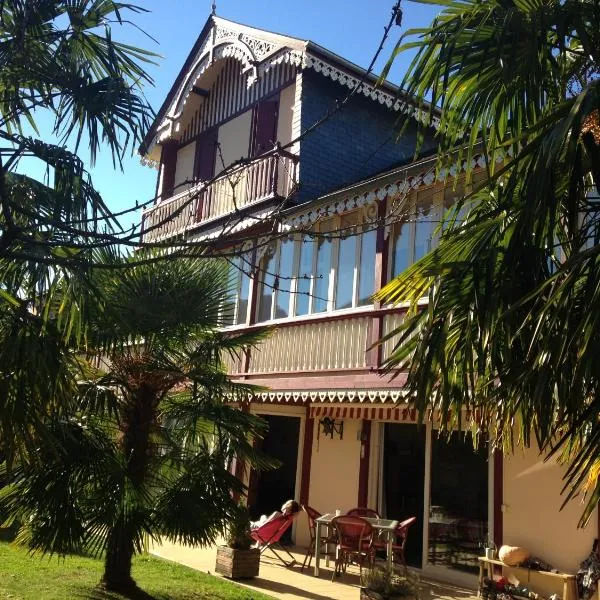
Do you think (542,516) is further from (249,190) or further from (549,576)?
(249,190)

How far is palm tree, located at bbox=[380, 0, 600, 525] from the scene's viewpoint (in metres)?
3.91

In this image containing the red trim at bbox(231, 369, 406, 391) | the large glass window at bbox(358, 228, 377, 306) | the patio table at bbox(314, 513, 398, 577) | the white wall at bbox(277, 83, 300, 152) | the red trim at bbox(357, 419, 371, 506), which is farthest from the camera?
the white wall at bbox(277, 83, 300, 152)

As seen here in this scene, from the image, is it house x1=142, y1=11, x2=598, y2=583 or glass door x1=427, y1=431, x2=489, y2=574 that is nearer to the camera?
house x1=142, y1=11, x2=598, y2=583

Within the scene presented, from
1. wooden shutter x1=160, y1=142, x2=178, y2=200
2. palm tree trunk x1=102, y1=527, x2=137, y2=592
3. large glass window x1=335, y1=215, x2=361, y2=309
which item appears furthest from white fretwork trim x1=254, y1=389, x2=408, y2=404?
wooden shutter x1=160, y1=142, x2=178, y2=200

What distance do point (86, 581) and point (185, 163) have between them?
40.8 ft

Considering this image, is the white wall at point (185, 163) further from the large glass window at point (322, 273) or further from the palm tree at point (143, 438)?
the palm tree at point (143, 438)

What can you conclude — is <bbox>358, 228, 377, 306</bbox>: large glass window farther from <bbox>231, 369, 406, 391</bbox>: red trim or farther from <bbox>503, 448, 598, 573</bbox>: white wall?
<bbox>503, 448, 598, 573</bbox>: white wall

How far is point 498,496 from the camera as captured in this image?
967 cm

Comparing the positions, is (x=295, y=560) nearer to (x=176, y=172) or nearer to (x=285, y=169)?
(x=285, y=169)

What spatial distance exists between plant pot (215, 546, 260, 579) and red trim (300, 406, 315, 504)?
327 cm

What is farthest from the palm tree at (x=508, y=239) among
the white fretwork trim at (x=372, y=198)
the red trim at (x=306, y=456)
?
the red trim at (x=306, y=456)

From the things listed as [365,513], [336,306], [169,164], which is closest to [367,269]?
[336,306]

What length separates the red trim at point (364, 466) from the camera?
11711mm

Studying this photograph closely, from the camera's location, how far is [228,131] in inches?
665
